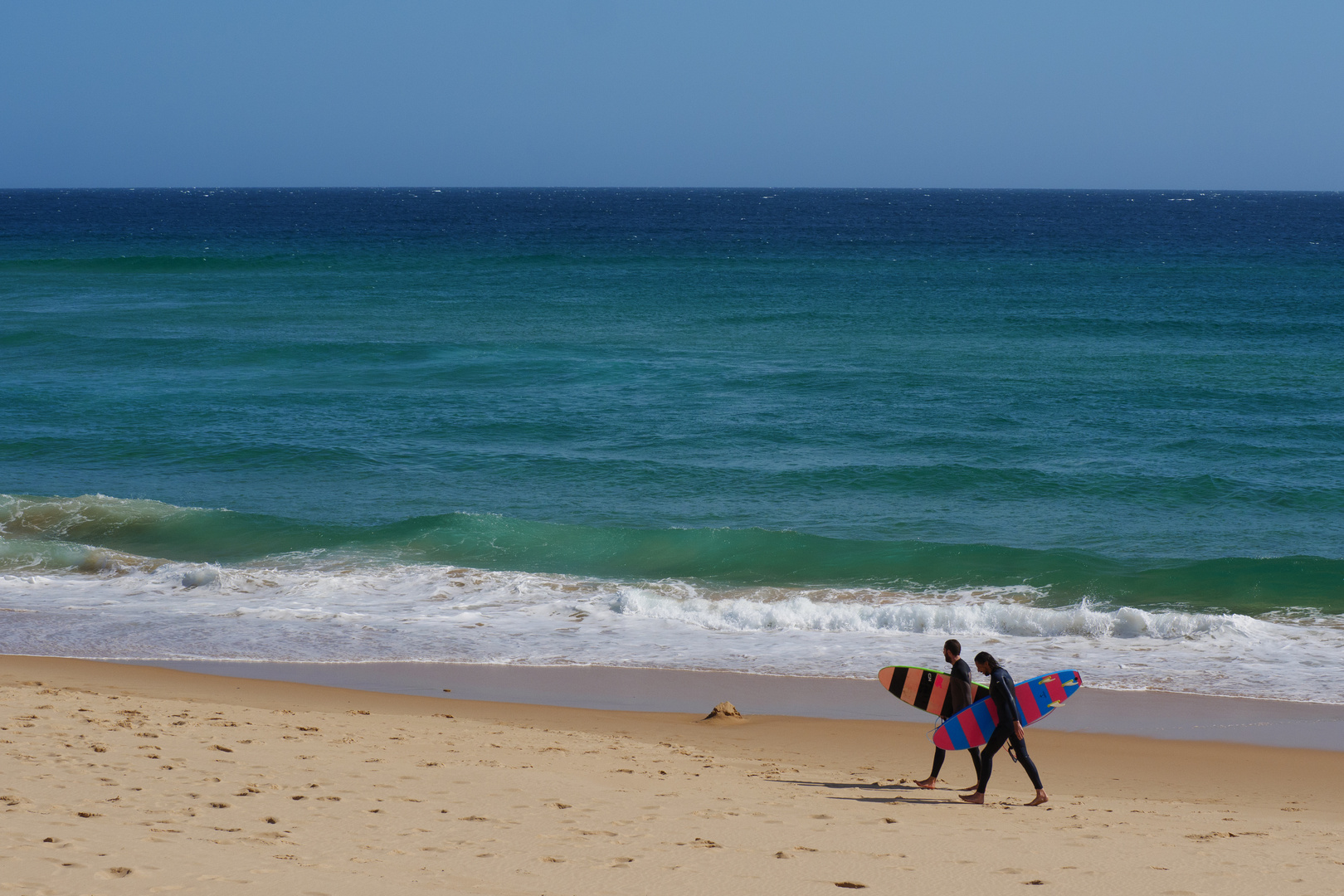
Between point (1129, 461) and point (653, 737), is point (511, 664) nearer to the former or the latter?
point (653, 737)

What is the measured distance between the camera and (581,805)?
25.6 feet

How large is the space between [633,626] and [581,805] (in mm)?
6264

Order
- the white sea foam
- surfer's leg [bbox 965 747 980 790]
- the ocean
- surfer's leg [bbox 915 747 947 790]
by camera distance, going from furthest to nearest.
Answer: the ocean < the white sea foam < surfer's leg [bbox 915 747 947 790] < surfer's leg [bbox 965 747 980 790]

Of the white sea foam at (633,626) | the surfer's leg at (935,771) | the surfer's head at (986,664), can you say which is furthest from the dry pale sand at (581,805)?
the white sea foam at (633,626)

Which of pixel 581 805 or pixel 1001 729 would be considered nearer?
pixel 581 805

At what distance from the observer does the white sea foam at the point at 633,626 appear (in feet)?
41.5

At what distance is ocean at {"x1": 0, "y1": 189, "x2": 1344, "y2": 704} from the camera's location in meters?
13.7

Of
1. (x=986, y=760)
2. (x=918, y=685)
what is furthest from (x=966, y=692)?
(x=918, y=685)

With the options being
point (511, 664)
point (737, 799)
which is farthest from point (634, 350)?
point (737, 799)

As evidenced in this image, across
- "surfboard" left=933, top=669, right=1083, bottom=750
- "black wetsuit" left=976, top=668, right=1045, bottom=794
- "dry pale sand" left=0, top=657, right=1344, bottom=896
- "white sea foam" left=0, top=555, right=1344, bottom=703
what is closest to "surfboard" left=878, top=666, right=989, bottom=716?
"dry pale sand" left=0, top=657, right=1344, bottom=896

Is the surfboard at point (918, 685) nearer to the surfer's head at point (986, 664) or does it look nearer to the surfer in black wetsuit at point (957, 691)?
the surfer in black wetsuit at point (957, 691)

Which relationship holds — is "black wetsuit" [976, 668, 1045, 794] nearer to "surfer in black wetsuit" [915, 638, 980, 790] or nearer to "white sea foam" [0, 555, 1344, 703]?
"surfer in black wetsuit" [915, 638, 980, 790]

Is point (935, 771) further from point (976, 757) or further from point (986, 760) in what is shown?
point (986, 760)

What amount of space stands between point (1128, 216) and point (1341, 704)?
12447cm
